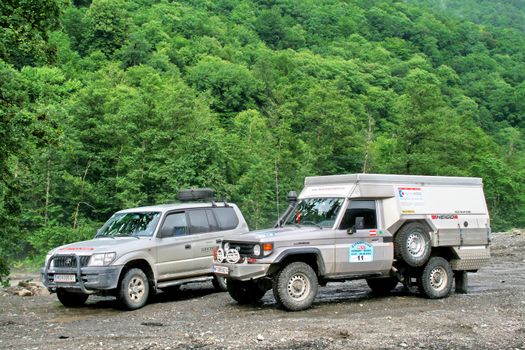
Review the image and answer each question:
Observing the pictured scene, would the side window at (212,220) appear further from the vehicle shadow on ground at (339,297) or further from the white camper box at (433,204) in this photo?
the white camper box at (433,204)

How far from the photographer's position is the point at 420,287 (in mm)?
12742

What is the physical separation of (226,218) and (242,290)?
2609 millimetres

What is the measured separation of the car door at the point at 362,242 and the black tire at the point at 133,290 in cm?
395

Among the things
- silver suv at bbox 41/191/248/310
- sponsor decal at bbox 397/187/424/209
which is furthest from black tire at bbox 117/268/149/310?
sponsor decal at bbox 397/187/424/209

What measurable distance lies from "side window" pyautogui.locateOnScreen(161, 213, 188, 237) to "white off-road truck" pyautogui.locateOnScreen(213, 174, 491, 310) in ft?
5.71

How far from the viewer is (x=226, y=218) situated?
576 inches

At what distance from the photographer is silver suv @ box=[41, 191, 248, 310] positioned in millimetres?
11766

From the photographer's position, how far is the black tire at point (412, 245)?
12.2 meters

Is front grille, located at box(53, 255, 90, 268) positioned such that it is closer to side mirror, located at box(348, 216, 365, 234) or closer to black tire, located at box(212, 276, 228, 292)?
black tire, located at box(212, 276, 228, 292)

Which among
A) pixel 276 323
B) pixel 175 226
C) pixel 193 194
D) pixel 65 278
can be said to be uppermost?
pixel 193 194

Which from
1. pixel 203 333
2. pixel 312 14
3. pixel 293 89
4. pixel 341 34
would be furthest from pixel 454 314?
pixel 312 14

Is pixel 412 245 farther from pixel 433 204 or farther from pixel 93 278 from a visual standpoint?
pixel 93 278

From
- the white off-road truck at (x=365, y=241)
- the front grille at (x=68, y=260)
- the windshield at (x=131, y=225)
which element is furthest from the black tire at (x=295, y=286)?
the front grille at (x=68, y=260)

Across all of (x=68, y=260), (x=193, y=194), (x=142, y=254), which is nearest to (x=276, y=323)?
(x=142, y=254)
